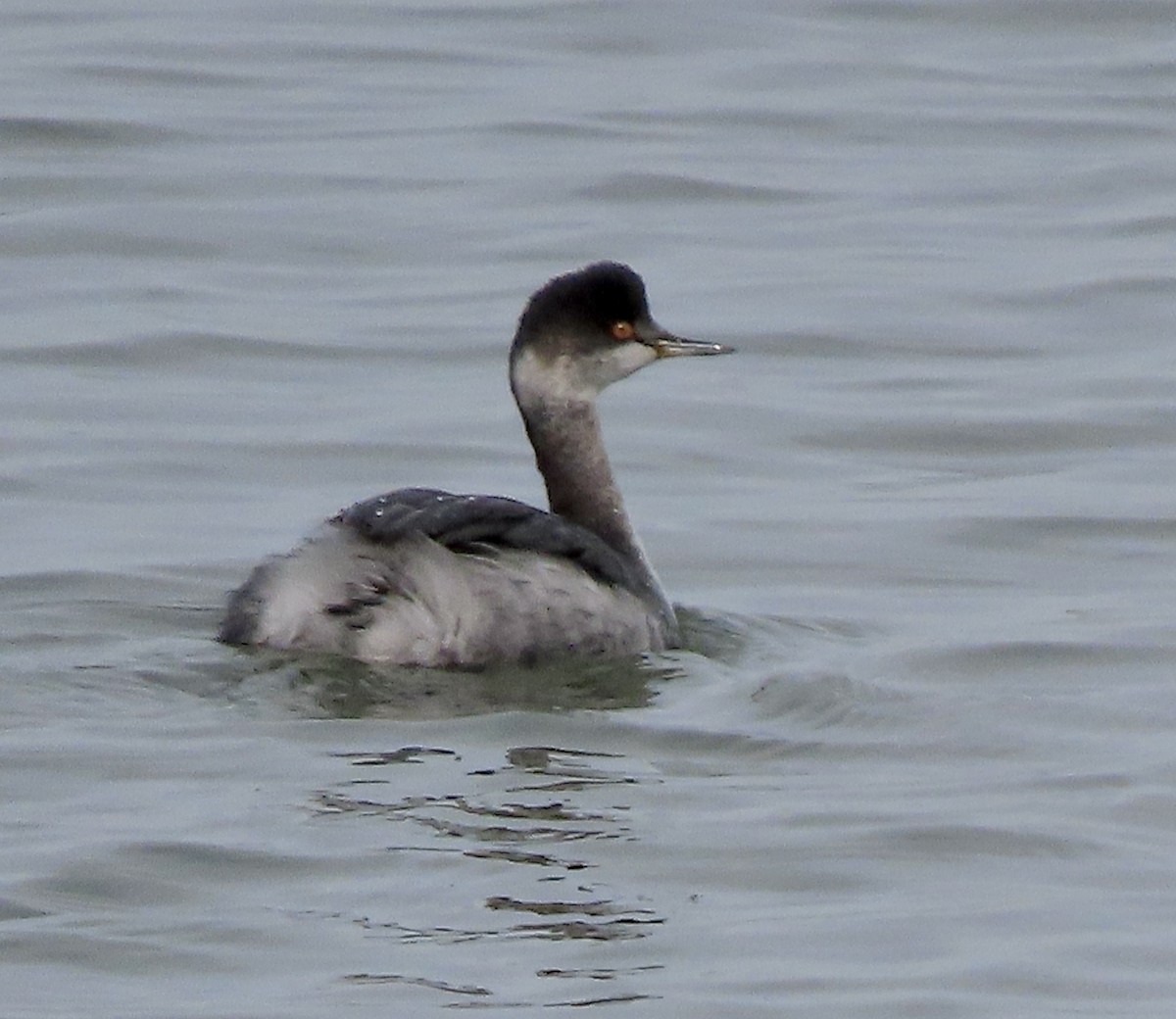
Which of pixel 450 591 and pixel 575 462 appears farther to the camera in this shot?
pixel 575 462

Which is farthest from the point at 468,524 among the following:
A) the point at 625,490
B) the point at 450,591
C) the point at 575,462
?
the point at 625,490

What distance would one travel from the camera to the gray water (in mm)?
6605

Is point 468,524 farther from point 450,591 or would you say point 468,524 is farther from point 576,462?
point 576,462

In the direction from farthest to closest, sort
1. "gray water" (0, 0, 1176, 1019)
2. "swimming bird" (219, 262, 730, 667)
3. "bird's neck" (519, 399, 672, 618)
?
"bird's neck" (519, 399, 672, 618) → "swimming bird" (219, 262, 730, 667) → "gray water" (0, 0, 1176, 1019)

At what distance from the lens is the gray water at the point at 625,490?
6.61 meters

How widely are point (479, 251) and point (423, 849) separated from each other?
7.84 meters

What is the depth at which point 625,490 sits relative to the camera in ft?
36.8

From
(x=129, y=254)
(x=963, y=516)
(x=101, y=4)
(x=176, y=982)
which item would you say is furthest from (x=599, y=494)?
(x=101, y=4)

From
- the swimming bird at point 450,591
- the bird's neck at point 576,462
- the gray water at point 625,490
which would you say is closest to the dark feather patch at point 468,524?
the swimming bird at point 450,591

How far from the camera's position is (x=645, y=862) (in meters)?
6.98

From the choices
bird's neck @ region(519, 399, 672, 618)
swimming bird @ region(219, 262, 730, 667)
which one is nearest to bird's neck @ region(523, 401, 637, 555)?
bird's neck @ region(519, 399, 672, 618)

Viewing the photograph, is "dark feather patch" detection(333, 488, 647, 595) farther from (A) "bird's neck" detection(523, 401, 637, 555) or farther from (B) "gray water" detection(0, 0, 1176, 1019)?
(A) "bird's neck" detection(523, 401, 637, 555)

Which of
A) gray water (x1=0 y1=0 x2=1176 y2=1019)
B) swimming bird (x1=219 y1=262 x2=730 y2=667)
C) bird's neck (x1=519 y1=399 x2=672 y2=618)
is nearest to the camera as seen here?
gray water (x1=0 y1=0 x2=1176 y2=1019)

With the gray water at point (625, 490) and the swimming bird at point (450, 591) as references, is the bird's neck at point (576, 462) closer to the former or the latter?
the swimming bird at point (450, 591)
